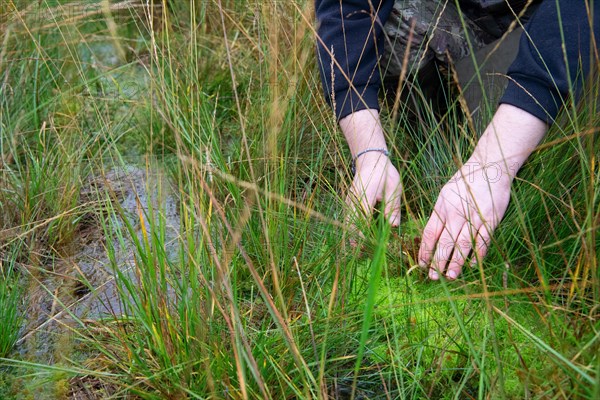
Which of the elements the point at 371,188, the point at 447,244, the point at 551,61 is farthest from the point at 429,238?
the point at 551,61

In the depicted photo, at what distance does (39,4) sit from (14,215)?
0.79m

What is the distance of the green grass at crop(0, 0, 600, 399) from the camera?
1038 mm

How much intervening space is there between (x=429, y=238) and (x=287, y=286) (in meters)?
0.31

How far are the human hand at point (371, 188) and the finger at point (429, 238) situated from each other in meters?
0.07

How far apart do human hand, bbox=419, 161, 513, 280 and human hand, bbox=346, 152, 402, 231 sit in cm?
9

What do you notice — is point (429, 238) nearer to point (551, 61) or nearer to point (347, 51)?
point (551, 61)

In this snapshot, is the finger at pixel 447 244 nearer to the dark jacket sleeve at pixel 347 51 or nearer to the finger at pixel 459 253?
the finger at pixel 459 253

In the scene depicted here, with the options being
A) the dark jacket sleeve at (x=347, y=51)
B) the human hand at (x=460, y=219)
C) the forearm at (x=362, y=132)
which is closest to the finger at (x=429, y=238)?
the human hand at (x=460, y=219)

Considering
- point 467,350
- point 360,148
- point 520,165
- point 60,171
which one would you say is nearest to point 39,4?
point 60,171

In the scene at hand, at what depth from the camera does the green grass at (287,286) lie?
1038 millimetres

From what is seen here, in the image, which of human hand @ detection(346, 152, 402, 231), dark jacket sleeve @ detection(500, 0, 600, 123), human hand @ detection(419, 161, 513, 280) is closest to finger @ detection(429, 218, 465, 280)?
human hand @ detection(419, 161, 513, 280)

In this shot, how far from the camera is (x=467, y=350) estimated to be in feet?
3.87

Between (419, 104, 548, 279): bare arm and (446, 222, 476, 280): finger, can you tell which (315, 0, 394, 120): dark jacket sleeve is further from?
(446, 222, 476, 280): finger

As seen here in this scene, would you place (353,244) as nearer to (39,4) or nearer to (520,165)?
(520,165)
